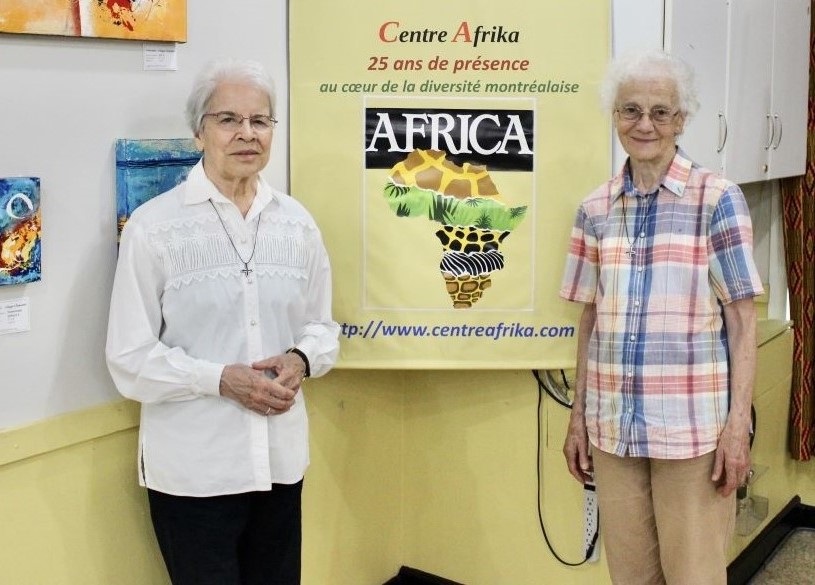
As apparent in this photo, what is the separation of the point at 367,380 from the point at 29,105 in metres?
1.24

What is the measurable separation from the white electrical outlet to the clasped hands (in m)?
0.98

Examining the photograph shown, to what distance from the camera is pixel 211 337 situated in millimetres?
1873

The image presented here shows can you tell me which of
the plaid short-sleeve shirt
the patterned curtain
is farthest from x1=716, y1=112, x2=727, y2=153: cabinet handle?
the patterned curtain

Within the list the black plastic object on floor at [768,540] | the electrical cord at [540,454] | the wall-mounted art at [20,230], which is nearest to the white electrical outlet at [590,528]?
the electrical cord at [540,454]

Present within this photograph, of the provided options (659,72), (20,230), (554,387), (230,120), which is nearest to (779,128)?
(554,387)

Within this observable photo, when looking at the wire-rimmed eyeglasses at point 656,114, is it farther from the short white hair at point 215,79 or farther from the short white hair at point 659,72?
the short white hair at point 215,79

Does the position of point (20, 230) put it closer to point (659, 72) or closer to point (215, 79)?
point (215, 79)

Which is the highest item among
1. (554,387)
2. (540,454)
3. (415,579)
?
(554,387)

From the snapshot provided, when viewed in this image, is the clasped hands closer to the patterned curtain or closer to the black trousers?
the black trousers

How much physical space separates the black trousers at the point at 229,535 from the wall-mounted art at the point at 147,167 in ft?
1.90

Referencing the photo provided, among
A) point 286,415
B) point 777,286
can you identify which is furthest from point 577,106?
point 777,286

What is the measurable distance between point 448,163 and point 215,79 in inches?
27.1

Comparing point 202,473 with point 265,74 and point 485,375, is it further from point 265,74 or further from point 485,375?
point 485,375

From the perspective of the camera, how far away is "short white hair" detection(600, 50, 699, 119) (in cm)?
194
